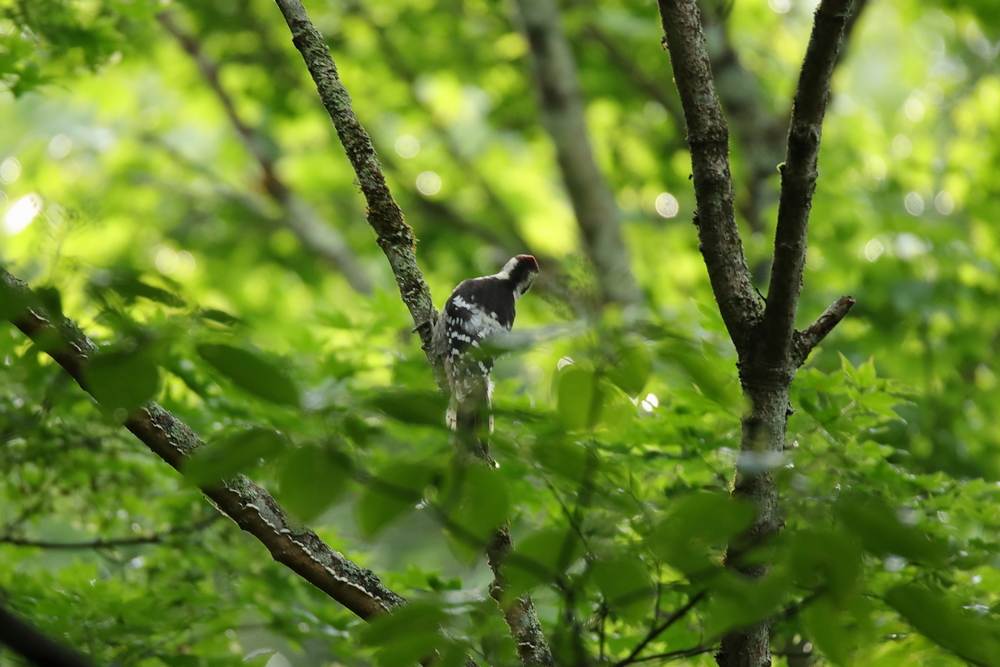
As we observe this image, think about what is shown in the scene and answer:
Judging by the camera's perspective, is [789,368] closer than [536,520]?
Yes

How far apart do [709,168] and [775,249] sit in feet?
0.87

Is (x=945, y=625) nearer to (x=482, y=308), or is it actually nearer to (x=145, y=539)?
(x=145, y=539)

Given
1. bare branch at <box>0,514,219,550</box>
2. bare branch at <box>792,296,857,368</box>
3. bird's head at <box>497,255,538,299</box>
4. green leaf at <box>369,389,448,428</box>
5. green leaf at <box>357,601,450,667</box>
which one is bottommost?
green leaf at <box>357,601,450,667</box>

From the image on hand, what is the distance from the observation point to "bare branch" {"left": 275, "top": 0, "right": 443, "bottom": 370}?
2.43 meters

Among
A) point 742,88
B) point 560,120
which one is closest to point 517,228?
point 560,120

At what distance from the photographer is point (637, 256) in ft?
32.2

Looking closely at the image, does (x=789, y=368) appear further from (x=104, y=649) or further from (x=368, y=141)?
(x=104, y=649)

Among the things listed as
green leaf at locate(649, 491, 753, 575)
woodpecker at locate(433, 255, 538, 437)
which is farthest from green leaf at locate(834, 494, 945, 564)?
woodpecker at locate(433, 255, 538, 437)

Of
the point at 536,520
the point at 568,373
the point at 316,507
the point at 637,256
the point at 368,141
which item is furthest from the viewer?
the point at 637,256

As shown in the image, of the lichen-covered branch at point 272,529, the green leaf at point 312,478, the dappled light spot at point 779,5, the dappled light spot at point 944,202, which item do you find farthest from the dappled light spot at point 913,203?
the green leaf at point 312,478

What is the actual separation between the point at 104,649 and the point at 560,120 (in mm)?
6134

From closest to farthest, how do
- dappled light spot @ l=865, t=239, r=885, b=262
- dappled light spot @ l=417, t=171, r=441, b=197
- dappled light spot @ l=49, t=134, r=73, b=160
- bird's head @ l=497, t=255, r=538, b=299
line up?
bird's head @ l=497, t=255, r=538, b=299 < dappled light spot @ l=865, t=239, r=885, b=262 < dappled light spot @ l=417, t=171, r=441, b=197 < dappled light spot @ l=49, t=134, r=73, b=160

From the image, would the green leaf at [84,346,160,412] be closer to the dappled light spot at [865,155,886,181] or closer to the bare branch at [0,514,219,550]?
the bare branch at [0,514,219,550]

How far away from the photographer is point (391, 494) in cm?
104
